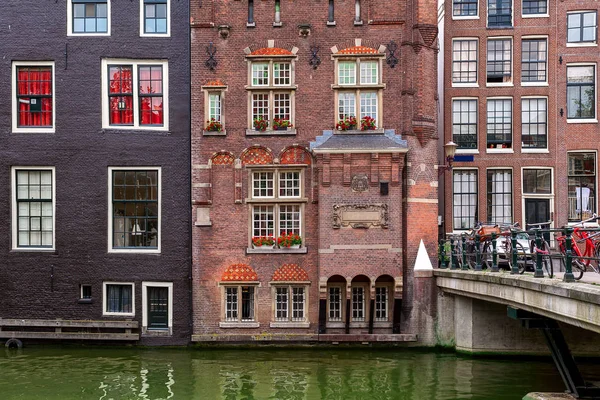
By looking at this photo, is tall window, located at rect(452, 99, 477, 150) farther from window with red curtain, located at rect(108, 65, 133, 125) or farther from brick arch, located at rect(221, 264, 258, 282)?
window with red curtain, located at rect(108, 65, 133, 125)

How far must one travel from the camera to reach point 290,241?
2234cm

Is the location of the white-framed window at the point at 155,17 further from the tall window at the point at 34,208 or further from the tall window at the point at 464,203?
the tall window at the point at 464,203

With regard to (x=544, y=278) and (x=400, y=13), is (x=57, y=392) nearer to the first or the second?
(x=544, y=278)

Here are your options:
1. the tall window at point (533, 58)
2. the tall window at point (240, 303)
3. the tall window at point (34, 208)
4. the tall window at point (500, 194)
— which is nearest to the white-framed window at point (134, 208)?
the tall window at point (34, 208)

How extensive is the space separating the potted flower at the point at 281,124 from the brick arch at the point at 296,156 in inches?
27.2

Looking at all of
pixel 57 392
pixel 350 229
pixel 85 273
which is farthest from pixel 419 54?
pixel 57 392

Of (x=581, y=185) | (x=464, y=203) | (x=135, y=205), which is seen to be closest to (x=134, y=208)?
(x=135, y=205)

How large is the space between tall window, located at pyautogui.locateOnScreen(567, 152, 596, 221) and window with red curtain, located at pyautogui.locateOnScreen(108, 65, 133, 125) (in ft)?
54.4

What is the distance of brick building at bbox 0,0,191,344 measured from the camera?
74.5 ft

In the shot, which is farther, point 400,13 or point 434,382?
point 400,13

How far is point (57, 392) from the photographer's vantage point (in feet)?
54.1

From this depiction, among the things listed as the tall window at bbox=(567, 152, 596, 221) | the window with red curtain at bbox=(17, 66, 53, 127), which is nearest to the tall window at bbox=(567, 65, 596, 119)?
the tall window at bbox=(567, 152, 596, 221)

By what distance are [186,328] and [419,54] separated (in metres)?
11.9

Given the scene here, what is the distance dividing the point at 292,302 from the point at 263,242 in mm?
2204
